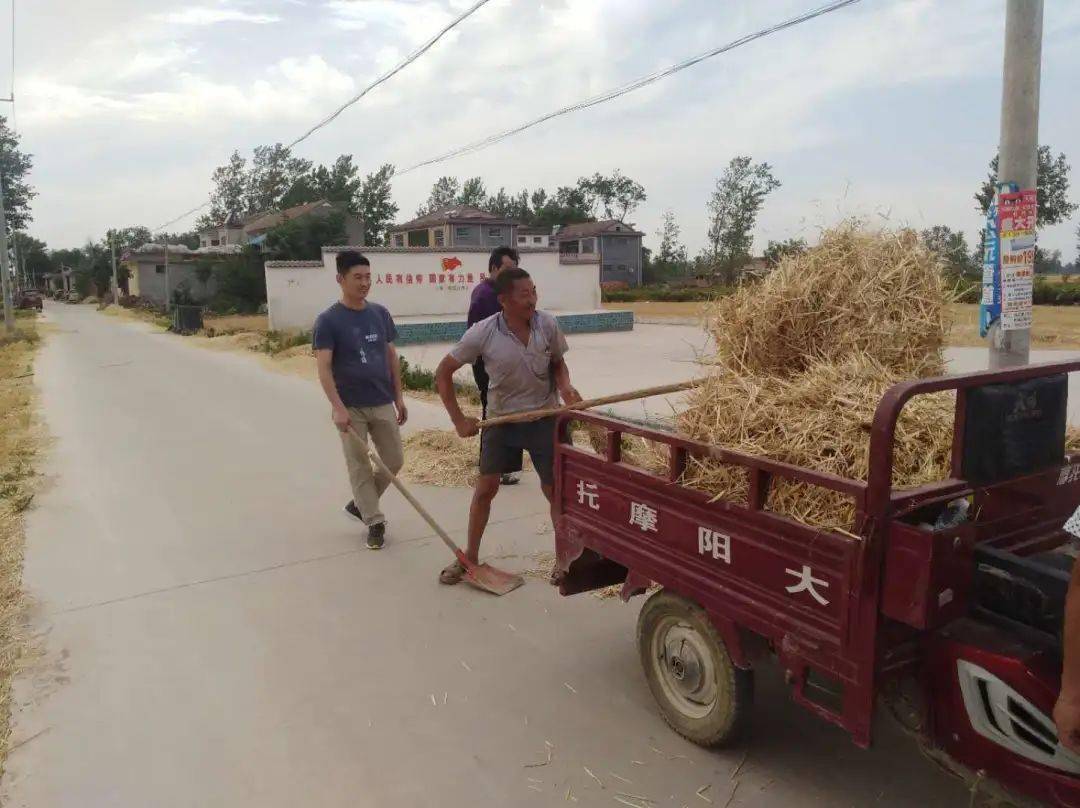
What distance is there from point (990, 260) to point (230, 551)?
4633mm

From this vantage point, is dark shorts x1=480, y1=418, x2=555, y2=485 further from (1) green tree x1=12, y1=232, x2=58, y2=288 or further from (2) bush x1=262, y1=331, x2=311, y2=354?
(1) green tree x1=12, y1=232, x2=58, y2=288

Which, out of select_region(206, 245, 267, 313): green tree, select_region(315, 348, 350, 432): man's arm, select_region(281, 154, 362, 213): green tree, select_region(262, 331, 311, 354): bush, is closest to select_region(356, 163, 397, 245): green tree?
select_region(281, 154, 362, 213): green tree

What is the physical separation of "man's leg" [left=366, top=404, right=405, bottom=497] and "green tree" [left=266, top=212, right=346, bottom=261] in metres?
32.8

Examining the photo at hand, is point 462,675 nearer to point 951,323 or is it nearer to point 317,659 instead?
point 317,659

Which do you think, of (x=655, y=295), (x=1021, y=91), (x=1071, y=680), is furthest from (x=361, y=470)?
(x=655, y=295)

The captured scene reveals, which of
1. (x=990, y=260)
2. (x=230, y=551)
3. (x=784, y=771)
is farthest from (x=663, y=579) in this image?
(x=230, y=551)

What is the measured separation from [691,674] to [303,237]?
36893 mm

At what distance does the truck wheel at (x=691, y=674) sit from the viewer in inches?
108

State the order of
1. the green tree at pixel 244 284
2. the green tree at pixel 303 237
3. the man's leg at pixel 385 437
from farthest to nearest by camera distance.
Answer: the green tree at pixel 244 284 → the green tree at pixel 303 237 → the man's leg at pixel 385 437

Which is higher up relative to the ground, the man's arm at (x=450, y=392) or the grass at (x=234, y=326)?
the man's arm at (x=450, y=392)

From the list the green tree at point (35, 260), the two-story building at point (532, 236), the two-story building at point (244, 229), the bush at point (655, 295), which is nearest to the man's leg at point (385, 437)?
the bush at point (655, 295)

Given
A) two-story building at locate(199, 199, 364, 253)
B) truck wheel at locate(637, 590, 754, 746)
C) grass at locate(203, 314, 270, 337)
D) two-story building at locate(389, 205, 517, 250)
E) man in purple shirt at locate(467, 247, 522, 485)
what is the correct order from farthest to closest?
two-story building at locate(389, 205, 517, 250) → two-story building at locate(199, 199, 364, 253) → grass at locate(203, 314, 270, 337) → man in purple shirt at locate(467, 247, 522, 485) → truck wheel at locate(637, 590, 754, 746)

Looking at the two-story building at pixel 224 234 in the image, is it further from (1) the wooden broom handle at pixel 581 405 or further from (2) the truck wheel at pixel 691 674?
(2) the truck wheel at pixel 691 674

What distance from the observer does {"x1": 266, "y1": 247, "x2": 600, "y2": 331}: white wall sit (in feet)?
78.6
